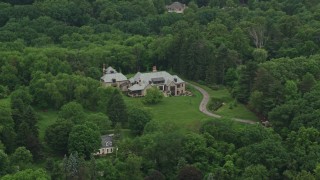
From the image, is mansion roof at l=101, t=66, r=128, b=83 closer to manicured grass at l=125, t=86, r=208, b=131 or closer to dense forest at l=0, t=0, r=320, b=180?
dense forest at l=0, t=0, r=320, b=180

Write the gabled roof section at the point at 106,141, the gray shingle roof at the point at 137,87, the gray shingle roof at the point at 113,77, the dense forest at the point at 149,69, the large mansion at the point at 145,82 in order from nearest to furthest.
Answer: the dense forest at the point at 149,69 < the gabled roof section at the point at 106,141 < the gray shingle roof at the point at 137,87 < the large mansion at the point at 145,82 < the gray shingle roof at the point at 113,77

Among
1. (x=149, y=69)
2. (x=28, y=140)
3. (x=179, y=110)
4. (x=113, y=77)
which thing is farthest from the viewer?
(x=149, y=69)

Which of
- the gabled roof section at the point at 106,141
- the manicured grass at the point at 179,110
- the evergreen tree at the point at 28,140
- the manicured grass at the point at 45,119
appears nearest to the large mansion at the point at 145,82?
the manicured grass at the point at 179,110

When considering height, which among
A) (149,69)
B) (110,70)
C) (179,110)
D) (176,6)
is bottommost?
(179,110)

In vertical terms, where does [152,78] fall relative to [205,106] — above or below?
above

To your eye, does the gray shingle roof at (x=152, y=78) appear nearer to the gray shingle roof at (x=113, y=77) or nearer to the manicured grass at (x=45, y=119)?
the gray shingle roof at (x=113, y=77)

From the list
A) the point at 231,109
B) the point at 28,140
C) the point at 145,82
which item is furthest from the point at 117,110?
the point at 231,109

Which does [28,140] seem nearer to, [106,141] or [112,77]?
[106,141]
